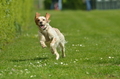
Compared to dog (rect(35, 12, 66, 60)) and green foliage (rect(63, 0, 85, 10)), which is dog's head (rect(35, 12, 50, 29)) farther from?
green foliage (rect(63, 0, 85, 10))

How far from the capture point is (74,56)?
12234mm

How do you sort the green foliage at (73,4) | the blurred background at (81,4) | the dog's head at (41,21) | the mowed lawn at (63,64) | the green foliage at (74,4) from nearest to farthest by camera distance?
1. the mowed lawn at (63,64)
2. the dog's head at (41,21)
3. the blurred background at (81,4)
4. the green foliage at (74,4)
5. the green foliage at (73,4)

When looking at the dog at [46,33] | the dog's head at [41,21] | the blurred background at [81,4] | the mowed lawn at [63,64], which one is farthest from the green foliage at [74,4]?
the dog's head at [41,21]

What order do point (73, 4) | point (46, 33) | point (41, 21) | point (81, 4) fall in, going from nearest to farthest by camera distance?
point (41, 21) < point (46, 33) < point (81, 4) < point (73, 4)

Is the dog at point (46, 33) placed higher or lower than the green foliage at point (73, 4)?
higher

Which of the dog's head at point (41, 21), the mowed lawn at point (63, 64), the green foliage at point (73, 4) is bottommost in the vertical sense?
the green foliage at point (73, 4)

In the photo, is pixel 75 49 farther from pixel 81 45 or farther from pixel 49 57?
pixel 49 57

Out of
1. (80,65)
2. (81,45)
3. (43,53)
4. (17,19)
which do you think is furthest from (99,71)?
(17,19)

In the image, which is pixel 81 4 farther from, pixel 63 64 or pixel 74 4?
pixel 63 64

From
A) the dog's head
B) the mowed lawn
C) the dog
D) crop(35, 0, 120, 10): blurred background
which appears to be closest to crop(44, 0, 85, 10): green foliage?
crop(35, 0, 120, 10): blurred background

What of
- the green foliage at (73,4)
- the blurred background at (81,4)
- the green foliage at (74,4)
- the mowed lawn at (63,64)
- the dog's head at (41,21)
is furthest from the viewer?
the green foliage at (73,4)

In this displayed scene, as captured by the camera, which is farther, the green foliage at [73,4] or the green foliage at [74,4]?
the green foliage at [73,4]

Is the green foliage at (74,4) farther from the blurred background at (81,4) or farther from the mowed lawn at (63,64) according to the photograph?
the mowed lawn at (63,64)

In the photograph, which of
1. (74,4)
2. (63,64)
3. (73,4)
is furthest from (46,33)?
(73,4)
